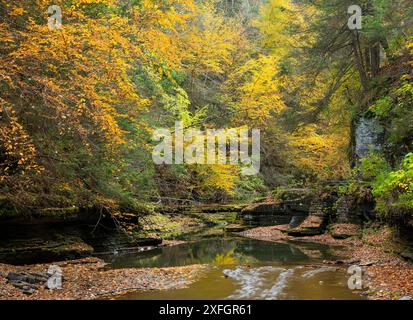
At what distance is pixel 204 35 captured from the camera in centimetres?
2562

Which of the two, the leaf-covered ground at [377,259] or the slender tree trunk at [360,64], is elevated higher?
the slender tree trunk at [360,64]

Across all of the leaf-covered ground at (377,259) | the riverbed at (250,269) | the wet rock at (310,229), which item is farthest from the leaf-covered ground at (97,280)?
the wet rock at (310,229)

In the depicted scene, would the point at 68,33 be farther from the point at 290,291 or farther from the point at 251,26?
the point at 251,26

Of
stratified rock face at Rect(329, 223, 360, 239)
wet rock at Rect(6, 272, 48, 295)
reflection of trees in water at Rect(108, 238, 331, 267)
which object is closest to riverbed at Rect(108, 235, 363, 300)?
reflection of trees in water at Rect(108, 238, 331, 267)

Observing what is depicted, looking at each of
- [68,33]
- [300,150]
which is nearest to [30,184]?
[68,33]

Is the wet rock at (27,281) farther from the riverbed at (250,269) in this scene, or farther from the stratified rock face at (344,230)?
the stratified rock face at (344,230)

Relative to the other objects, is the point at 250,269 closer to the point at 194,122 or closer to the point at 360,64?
the point at 360,64

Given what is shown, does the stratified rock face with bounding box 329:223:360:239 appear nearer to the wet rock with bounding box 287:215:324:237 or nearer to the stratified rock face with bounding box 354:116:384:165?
the wet rock with bounding box 287:215:324:237

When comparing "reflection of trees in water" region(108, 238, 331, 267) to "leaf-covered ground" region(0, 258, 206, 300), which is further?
"reflection of trees in water" region(108, 238, 331, 267)

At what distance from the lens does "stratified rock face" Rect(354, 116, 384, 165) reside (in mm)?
17219

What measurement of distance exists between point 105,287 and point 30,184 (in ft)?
12.6

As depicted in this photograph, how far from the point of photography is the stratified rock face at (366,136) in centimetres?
1722

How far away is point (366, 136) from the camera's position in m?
17.7
